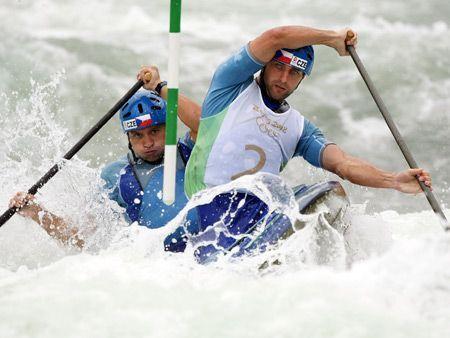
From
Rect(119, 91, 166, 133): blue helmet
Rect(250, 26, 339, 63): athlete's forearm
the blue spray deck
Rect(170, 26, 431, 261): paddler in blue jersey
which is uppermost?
Rect(119, 91, 166, 133): blue helmet

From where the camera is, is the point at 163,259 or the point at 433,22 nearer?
the point at 163,259

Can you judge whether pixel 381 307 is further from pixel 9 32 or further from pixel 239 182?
pixel 9 32

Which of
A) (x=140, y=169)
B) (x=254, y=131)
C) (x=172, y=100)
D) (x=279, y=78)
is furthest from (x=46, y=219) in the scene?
(x=279, y=78)

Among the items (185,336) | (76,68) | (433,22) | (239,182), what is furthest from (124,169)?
(433,22)

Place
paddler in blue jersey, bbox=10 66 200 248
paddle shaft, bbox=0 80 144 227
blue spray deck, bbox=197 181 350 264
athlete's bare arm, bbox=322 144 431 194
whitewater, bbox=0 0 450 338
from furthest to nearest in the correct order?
paddle shaft, bbox=0 80 144 227 → paddler in blue jersey, bbox=10 66 200 248 → athlete's bare arm, bbox=322 144 431 194 → blue spray deck, bbox=197 181 350 264 → whitewater, bbox=0 0 450 338

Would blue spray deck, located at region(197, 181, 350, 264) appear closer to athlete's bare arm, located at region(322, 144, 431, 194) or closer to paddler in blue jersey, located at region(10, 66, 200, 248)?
athlete's bare arm, located at region(322, 144, 431, 194)

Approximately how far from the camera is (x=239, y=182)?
4.91 metres

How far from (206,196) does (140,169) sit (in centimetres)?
72

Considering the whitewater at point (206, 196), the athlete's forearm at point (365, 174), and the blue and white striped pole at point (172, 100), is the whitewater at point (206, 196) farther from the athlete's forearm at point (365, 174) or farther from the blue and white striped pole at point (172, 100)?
the blue and white striped pole at point (172, 100)

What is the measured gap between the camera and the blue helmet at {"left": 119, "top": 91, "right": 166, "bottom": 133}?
18.2 feet

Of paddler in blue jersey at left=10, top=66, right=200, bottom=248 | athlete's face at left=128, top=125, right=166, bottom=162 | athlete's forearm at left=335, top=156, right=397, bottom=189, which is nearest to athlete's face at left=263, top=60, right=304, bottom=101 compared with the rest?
athlete's forearm at left=335, top=156, right=397, bottom=189

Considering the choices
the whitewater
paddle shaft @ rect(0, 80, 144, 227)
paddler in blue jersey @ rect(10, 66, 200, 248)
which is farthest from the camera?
paddle shaft @ rect(0, 80, 144, 227)

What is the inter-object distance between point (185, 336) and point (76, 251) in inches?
72.2

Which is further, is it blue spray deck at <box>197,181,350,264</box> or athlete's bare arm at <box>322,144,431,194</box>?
athlete's bare arm at <box>322,144,431,194</box>
